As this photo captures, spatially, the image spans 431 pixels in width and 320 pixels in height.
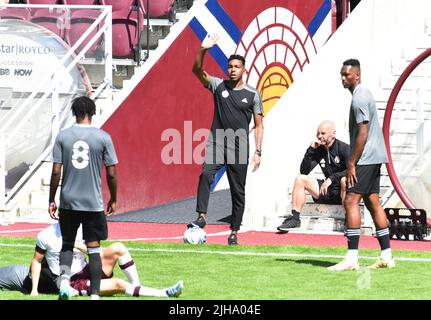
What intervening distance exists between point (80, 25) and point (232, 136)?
5.62 meters

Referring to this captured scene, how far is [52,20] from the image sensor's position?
20953mm

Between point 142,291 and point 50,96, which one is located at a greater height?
Result: point 50,96

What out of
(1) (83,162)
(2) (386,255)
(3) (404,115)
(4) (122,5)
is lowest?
(2) (386,255)

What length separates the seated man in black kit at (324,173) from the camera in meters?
17.4

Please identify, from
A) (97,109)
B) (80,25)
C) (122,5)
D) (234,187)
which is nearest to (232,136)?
(234,187)

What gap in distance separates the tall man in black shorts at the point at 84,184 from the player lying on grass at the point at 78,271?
0.27 metres

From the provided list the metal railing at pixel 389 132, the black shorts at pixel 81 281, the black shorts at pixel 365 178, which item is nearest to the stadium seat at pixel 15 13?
the metal railing at pixel 389 132

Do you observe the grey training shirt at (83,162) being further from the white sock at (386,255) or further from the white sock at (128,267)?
the white sock at (386,255)

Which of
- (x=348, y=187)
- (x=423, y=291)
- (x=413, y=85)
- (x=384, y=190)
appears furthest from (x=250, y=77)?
(x=423, y=291)

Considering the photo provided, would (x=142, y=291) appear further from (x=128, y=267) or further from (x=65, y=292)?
(x=65, y=292)

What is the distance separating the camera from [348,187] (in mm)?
13734

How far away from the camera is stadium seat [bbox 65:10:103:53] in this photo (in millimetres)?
20719

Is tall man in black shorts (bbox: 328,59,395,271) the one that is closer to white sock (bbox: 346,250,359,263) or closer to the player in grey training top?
white sock (bbox: 346,250,359,263)
